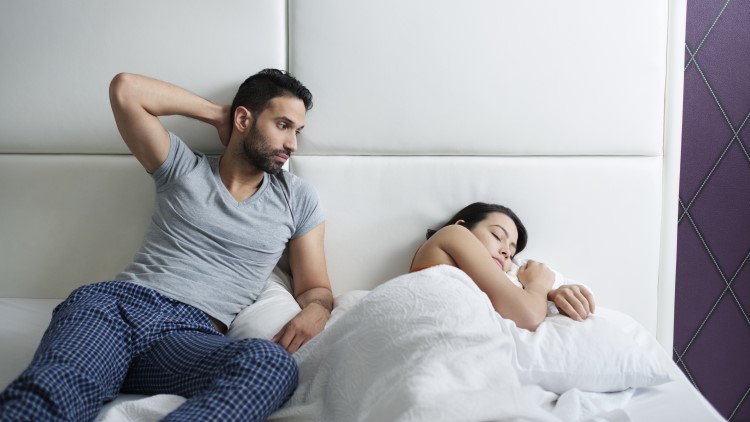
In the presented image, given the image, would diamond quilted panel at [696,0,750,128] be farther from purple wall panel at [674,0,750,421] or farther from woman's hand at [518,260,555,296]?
woman's hand at [518,260,555,296]

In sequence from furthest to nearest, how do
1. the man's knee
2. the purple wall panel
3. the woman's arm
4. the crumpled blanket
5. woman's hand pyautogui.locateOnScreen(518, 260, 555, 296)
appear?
the purple wall panel
woman's hand pyautogui.locateOnScreen(518, 260, 555, 296)
the woman's arm
the man's knee
the crumpled blanket

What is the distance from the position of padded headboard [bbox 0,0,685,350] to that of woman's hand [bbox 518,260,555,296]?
195 mm

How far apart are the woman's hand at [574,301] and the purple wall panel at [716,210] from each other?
65cm

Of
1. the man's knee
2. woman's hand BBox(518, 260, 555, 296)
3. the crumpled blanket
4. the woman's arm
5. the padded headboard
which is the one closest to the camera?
the crumpled blanket

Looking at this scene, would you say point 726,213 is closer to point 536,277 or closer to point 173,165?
point 536,277

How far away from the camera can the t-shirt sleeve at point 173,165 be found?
1.52 metres

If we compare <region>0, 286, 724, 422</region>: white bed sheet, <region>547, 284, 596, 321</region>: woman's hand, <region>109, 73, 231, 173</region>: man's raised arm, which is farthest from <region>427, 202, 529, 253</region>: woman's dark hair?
<region>109, 73, 231, 173</region>: man's raised arm

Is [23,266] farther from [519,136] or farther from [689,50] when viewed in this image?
[689,50]

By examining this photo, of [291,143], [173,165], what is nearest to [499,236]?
[291,143]

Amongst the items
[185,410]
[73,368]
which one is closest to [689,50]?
[185,410]

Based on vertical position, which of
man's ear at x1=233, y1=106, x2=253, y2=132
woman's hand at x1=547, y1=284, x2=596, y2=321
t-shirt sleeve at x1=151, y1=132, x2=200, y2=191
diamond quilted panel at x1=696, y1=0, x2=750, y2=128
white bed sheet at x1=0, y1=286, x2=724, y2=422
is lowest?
white bed sheet at x1=0, y1=286, x2=724, y2=422

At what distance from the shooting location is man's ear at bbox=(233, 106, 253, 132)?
1587 millimetres

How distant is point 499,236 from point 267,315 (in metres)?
0.61

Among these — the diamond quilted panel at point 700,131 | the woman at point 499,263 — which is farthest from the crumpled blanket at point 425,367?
the diamond quilted panel at point 700,131
